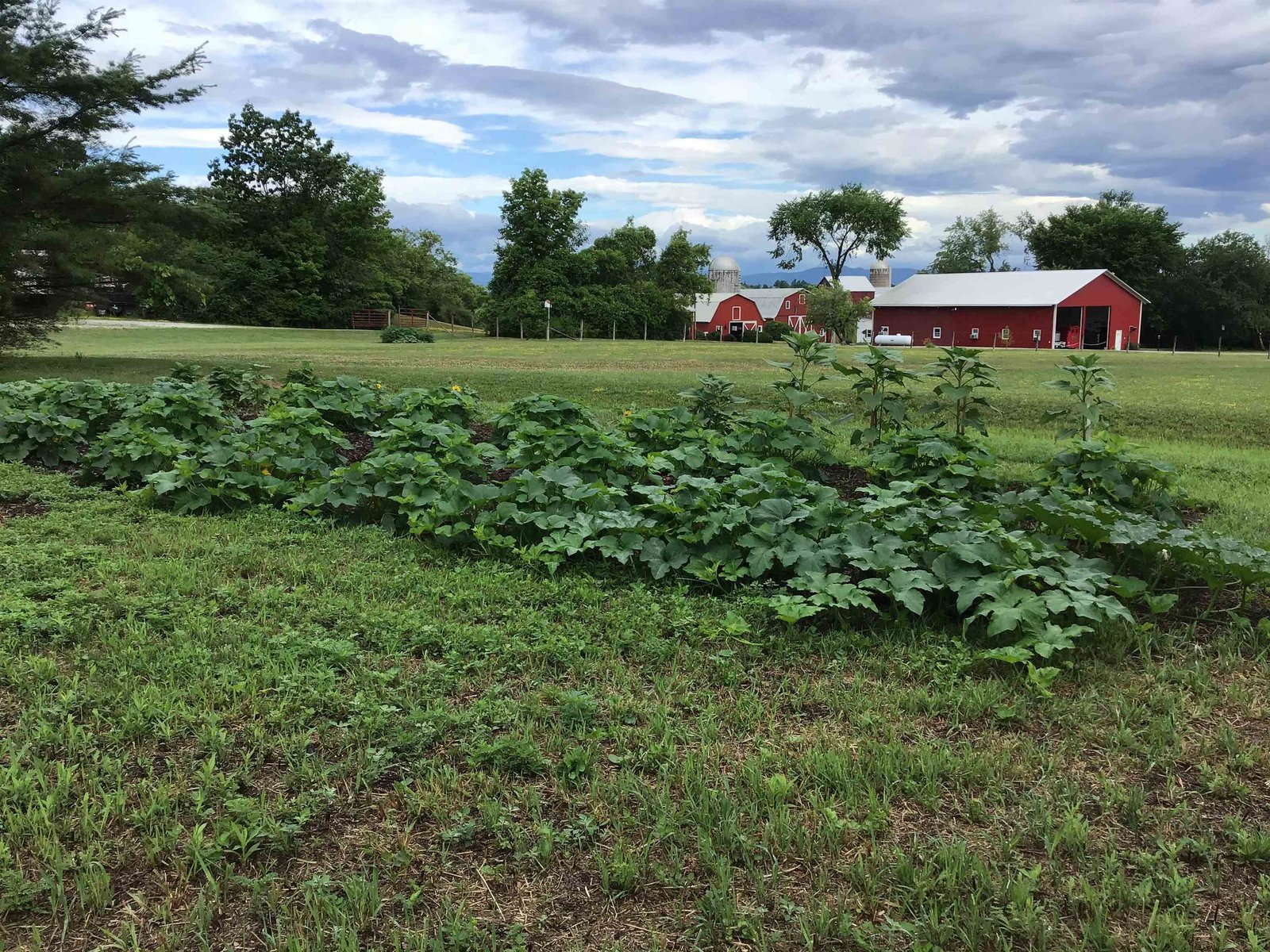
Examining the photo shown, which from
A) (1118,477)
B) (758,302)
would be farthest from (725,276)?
(1118,477)

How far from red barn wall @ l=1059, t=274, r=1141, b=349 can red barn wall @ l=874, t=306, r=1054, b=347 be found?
1.63 meters

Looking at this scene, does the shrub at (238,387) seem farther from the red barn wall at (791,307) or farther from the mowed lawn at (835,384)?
the red barn wall at (791,307)

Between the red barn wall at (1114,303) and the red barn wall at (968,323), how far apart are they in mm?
1630

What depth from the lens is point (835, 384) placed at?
14.3 m

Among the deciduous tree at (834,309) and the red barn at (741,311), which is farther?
the red barn at (741,311)

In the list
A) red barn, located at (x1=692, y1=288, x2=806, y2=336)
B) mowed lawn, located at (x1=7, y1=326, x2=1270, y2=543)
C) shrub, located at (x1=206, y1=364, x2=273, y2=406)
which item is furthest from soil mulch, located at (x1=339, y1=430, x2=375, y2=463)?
red barn, located at (x1=692, y1=288, x2=806, y2=336)

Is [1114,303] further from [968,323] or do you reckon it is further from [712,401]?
[712,401]

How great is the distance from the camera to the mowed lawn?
293 inches

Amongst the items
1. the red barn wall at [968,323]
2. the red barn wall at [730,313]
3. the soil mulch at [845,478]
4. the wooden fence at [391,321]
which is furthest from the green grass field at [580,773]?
the red barn wall at [730,313]

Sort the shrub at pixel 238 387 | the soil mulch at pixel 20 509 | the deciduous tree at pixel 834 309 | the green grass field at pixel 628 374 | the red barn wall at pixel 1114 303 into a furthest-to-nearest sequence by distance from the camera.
Result: the red barn wall at pixel 1114 303 < the deciduous tree at pixel 834 309 < the green grass field at pixel 628 374 < the shrub at pixel 238 387 < the soil mulch at pixel 20 509

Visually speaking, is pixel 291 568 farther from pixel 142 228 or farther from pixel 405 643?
pixel 142 228

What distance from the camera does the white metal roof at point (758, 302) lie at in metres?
73.2

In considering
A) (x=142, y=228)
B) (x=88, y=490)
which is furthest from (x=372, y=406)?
(x=142, y=228)

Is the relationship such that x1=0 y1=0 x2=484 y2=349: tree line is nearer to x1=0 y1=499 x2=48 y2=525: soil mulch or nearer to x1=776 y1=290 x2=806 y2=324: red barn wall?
x1=0 y1=499 x2=48 y2=525: soil mulch
